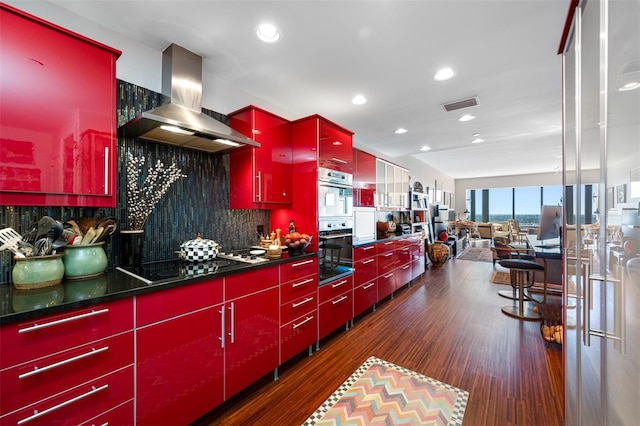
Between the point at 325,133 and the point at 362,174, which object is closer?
the point at 325,133

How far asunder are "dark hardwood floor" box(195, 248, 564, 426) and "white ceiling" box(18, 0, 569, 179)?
255cm

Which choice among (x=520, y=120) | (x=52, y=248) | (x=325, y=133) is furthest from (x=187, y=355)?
(x=520, y=120)

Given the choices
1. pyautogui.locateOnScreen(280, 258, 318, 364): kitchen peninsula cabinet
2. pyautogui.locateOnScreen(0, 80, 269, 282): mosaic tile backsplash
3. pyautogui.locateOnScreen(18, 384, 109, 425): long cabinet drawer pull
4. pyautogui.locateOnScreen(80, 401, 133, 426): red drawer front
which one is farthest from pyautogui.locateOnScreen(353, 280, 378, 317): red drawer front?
pyautogui.locateOnScreen(18, 384, 109, 425): long cabinet drawer pull

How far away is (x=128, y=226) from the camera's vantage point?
5.83 ft

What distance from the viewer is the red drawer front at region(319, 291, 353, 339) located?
8.11ft

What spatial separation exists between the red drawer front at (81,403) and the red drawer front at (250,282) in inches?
23.7

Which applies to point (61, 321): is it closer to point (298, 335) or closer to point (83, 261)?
point (83, 261)

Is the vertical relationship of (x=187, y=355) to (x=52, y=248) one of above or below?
below

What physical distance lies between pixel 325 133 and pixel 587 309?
7.32ft

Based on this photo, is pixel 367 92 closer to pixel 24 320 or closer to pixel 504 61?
pixel 504 61

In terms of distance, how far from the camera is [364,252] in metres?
3.13

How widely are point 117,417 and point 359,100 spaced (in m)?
3.11

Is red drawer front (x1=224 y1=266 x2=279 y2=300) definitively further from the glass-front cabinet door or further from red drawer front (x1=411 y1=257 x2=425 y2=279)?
red drawer front (x1=411 y1=257 x2=425 y2=279)

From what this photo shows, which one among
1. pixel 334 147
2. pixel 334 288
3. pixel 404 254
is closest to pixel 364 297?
pixel 334 288
